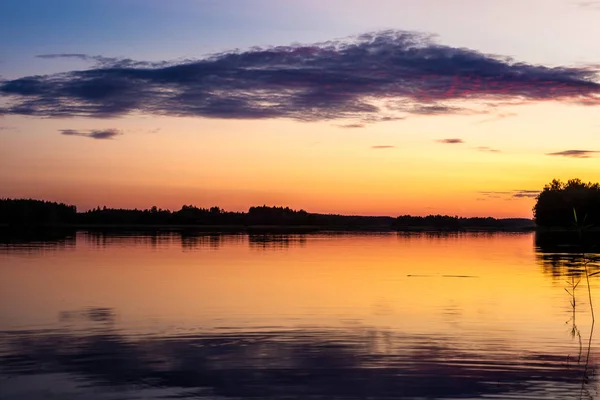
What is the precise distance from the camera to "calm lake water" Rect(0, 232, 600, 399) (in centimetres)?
1653

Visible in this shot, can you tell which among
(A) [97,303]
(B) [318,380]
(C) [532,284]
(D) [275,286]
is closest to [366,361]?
(B) [318,380]

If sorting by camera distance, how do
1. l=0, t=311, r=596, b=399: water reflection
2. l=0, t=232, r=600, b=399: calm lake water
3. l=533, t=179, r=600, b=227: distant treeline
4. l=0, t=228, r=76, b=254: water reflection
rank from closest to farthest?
1. l=0, t=311, r=596, b=399: water reflection
2. l=0, t=232, r=600, b=399: calm lake water
3. l=0, t=228, r=76, b=254: water reflection
4. l=533, t=179, r=600, b=227: distant treeline

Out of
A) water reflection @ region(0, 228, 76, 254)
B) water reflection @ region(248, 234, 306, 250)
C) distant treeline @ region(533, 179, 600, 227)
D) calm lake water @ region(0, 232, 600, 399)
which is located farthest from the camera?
distant treeline @ region(533, 179, 600, 227)

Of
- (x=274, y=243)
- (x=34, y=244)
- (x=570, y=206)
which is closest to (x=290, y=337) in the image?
(x=34, y=244)

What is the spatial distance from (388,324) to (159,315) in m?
8.55

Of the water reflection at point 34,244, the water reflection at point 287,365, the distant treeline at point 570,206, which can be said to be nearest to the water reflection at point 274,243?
the water reflection at point 34,244

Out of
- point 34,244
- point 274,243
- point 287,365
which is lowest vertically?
point 287,365

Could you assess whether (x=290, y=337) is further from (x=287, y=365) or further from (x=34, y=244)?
(x=34, y=244)

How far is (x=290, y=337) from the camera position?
2289cm

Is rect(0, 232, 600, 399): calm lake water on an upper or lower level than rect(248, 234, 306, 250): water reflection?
lower

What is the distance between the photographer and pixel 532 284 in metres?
40.8

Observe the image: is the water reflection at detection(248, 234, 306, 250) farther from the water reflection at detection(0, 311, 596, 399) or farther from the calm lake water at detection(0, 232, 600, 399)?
the water reflection at detection(0, 311, 596, 399)

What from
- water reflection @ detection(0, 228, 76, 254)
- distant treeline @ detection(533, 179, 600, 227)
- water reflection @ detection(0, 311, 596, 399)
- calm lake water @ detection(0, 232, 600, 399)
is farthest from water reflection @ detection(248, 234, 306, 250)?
distant treeline @ detection(533, 179, 600, 227)

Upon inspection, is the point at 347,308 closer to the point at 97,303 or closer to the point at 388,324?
the point at 388,324
